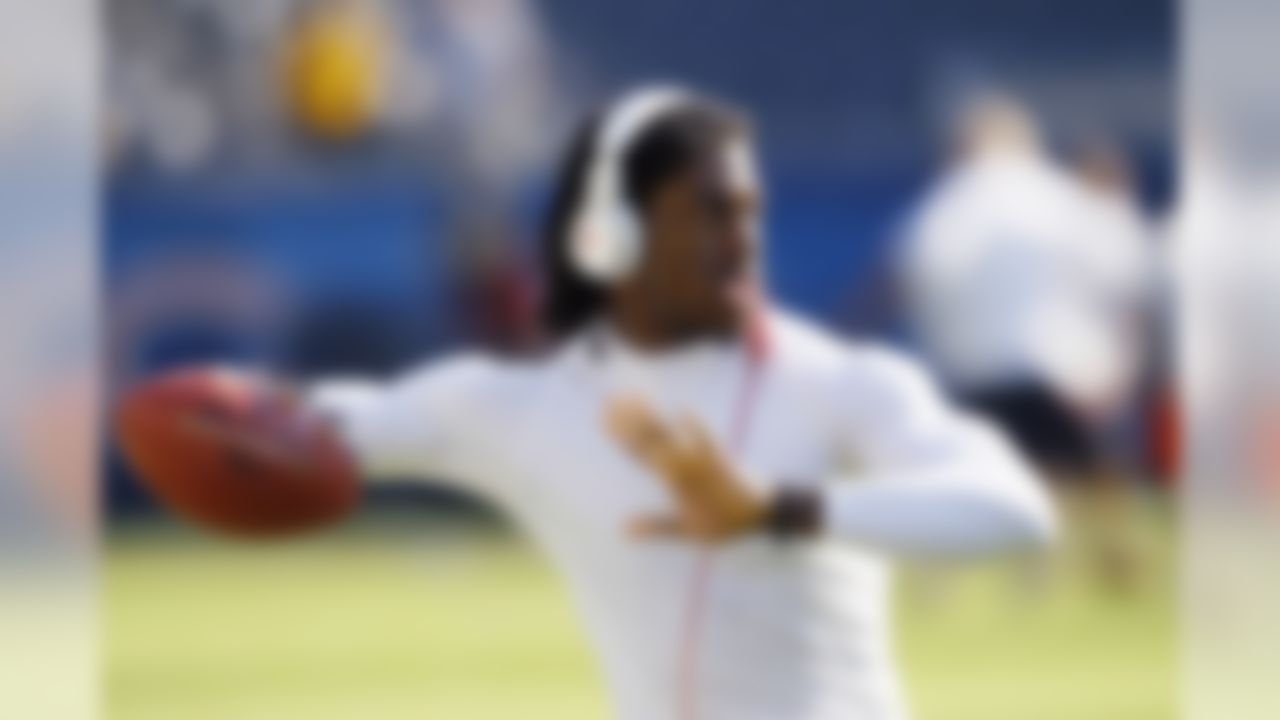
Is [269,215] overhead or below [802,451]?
overhead

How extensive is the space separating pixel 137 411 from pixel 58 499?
0.16 metres

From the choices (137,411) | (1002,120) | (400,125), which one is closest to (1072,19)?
(1002,120)

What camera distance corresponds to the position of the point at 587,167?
2719 millimetres

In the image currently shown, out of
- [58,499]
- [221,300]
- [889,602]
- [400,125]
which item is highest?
[400,125]

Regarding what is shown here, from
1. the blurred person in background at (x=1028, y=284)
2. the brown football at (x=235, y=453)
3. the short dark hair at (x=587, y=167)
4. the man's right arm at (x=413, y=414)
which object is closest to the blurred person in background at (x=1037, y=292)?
the blurred person in background at (x=1028, y=284)

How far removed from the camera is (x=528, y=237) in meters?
2.73

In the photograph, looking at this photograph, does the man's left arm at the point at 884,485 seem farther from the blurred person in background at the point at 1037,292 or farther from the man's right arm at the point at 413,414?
the man's right arm at the point at 413,414

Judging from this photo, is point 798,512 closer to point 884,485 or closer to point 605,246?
point 884,485

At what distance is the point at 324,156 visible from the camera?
8.98 ft

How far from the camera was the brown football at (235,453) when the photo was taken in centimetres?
269

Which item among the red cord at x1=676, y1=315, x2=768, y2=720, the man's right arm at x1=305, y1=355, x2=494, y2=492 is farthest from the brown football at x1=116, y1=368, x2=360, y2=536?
the red cord at x1=676, y1=315, x2=768, y2=720

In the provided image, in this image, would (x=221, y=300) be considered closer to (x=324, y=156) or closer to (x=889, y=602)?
(x=324, y=156)

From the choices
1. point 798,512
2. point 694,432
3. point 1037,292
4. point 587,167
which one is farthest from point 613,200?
point 1037,292

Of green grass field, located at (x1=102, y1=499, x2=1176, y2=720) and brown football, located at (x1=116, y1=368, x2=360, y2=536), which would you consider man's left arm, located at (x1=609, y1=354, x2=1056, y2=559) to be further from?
brown football, located at (x1=116, y1=368, x2=360, y2=536)
